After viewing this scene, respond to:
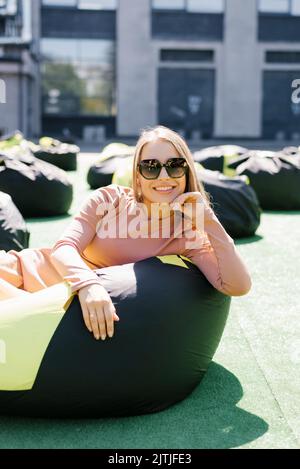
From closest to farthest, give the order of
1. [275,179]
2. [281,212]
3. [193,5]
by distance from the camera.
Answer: [275,179] < [281,212] < [193,5]

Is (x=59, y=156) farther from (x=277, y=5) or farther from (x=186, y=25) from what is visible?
(x=277, y=5)

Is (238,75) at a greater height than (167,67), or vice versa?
(167,67)

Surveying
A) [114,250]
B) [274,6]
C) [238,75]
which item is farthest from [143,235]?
[274,6]

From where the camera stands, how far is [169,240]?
310cm

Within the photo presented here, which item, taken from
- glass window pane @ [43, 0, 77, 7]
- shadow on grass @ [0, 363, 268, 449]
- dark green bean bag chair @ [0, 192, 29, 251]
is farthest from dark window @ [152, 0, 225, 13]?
shadow on grass @ [0, 363, 268, 449]

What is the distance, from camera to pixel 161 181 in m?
3.00

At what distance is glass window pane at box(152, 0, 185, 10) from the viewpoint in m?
32.2

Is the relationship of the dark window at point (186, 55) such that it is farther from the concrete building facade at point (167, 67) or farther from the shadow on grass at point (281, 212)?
the shadow on grass at point (281, 212)

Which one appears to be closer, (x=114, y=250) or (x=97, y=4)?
(x=114, y=250)

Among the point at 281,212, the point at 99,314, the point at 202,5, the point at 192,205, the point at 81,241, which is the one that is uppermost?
the point at 202,5

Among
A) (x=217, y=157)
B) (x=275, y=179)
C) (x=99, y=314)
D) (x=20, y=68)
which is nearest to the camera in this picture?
(x=99, y=314)

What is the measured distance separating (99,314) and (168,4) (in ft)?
104

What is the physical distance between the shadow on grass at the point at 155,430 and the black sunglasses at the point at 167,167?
1004 mm

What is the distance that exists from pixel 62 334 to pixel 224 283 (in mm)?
728
